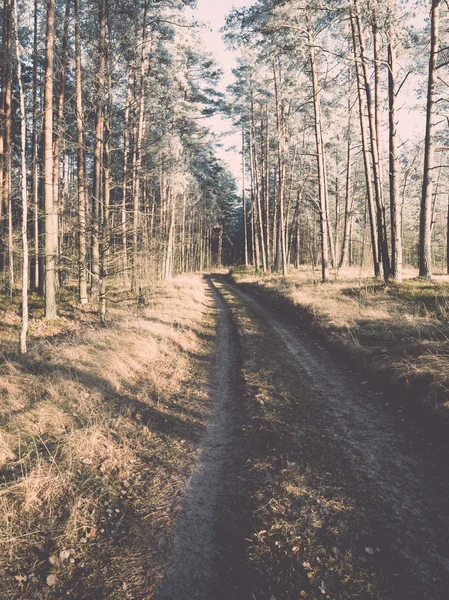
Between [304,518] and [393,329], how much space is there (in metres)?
6.55

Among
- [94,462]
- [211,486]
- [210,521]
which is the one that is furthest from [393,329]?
[94,462]

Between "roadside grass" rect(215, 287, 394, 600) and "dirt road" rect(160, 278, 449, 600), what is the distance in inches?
0.4

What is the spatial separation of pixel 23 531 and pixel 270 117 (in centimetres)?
2921

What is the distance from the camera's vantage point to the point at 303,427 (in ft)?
16.5

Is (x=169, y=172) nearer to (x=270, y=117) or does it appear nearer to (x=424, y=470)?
(x=270, y=117)

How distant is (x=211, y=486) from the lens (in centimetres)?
391

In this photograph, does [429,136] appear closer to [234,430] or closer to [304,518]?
[234,430]

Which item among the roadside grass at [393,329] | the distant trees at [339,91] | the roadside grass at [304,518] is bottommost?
the roadside grass at [304,518]

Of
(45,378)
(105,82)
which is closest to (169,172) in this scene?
(105,82)

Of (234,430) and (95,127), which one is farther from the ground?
(95,127)

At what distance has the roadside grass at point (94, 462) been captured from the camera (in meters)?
2.80

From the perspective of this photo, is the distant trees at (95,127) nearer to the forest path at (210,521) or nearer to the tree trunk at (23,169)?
the tree trunk at (23,169)

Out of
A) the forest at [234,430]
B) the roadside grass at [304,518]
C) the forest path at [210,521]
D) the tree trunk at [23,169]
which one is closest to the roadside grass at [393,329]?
the forest at [234,430]

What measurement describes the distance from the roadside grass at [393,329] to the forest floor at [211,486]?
452 millimetres
